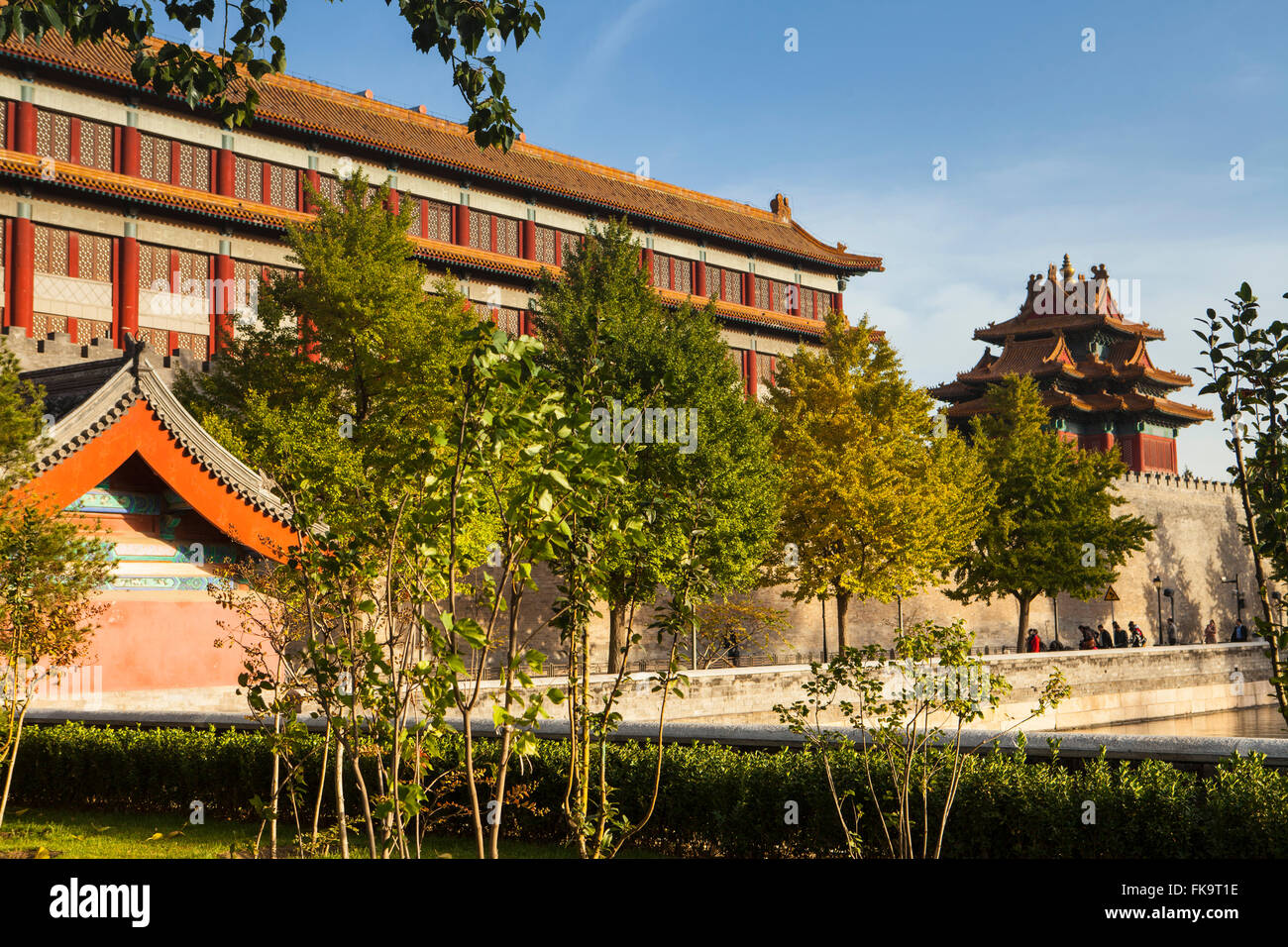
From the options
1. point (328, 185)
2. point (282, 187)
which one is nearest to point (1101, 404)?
point (328, 185)

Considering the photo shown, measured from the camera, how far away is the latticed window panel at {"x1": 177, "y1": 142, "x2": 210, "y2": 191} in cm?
3134

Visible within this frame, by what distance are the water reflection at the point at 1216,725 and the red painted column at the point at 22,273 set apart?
88.2 ft

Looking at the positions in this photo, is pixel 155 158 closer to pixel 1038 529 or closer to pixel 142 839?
pixel 142 839

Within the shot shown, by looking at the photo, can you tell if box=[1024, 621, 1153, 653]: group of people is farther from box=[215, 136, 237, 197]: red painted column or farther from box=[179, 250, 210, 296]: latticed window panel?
box=[215, 136, 237, 197]: red painted column

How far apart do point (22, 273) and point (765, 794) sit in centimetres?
2528

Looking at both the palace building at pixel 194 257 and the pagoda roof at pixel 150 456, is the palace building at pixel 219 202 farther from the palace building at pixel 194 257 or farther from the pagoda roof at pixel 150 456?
the pagoda roof at pixel 150 456

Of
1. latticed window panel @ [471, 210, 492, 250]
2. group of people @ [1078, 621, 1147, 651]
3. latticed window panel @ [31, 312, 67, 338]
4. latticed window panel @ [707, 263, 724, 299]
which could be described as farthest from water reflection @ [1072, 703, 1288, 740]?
latticed window panel @ [31, 312, 67, 338]

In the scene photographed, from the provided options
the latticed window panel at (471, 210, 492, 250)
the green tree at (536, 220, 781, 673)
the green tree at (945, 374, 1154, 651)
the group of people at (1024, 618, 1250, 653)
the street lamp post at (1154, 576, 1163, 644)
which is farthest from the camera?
the street lamp post at (1154, 576, 1163, 644)

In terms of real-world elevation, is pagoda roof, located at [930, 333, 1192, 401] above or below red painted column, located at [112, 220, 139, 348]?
above

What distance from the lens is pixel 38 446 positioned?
1517 centimetres

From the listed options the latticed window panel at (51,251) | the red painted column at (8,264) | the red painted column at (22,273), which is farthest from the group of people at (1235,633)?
the red painted column at (8,264)

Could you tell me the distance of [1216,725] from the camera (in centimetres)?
3103

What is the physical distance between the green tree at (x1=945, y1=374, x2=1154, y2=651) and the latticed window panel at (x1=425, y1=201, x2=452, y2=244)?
17466mm
